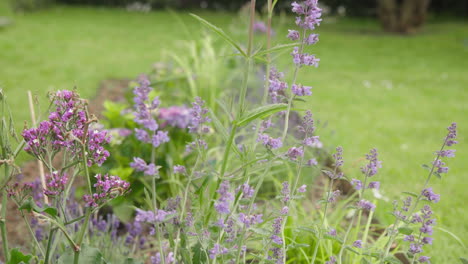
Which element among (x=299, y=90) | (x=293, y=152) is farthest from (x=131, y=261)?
(x=299, y=90)

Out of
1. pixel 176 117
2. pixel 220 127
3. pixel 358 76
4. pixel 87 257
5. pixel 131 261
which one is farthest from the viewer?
pixel 358 76

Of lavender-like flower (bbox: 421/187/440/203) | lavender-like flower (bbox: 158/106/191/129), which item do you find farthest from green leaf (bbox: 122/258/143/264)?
lavender-like flower (bbox: 158/106/191/129)

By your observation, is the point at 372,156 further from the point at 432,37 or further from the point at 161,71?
the point at 432,37

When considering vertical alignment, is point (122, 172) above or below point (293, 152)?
below

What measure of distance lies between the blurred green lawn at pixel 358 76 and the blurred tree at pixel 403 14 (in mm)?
403

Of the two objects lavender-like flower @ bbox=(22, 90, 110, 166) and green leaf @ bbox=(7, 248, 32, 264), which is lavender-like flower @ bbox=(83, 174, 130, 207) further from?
green leaf @ bbox=(7, 248, 32, 264)

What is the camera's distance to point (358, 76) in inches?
279

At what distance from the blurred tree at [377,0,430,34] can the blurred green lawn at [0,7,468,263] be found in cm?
40

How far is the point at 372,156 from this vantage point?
4.53 ft

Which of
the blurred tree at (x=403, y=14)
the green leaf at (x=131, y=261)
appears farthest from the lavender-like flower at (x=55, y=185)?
the blurred tree at (x=403, y=14)

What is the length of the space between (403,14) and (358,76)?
4.44m

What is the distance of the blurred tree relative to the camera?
10.5 metres

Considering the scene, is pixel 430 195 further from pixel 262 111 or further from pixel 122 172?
pixel 122 172

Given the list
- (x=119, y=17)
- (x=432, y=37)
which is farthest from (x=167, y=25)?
(x=432, y=37)
